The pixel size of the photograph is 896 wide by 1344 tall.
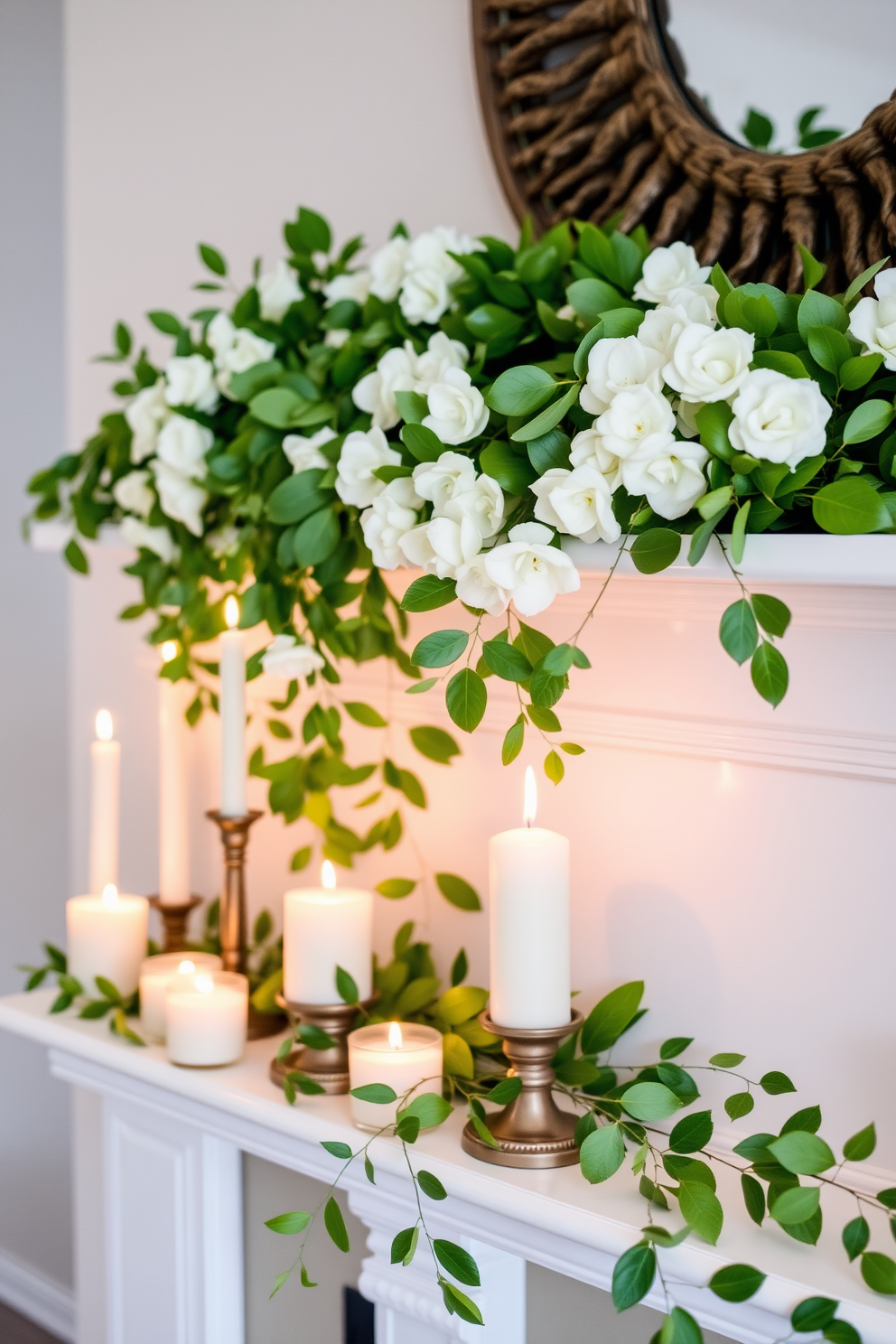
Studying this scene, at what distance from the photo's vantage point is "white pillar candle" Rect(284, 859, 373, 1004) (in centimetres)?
97

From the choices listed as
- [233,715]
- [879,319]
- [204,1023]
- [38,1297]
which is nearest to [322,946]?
[204,1023]

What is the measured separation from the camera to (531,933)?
0.82m

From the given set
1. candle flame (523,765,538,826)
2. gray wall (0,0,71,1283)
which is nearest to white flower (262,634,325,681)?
candle flame (523,765,538,826)

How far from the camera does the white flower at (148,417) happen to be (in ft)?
3.56

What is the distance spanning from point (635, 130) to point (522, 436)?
0.36m

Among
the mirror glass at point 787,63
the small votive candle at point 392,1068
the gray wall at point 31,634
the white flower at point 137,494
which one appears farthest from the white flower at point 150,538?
the gray wall at point 31,634

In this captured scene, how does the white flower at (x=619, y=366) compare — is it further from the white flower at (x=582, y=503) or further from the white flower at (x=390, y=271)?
the white flower at (x=390, y=271)

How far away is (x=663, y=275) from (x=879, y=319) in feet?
0.56

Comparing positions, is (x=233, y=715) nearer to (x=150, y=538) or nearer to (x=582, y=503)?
(x=150, y=538)

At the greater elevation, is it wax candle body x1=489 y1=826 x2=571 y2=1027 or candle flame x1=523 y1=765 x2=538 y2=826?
candle flame x1=523 y1=765 x2=538 y2=826

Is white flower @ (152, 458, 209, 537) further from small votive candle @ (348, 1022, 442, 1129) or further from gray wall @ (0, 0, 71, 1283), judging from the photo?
gray wall @ (0, 0, 71, 1283)

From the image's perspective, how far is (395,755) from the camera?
1147 mm

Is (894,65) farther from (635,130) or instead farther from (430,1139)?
(430,1139)

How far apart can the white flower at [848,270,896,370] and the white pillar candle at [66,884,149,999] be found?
83 centimetres
